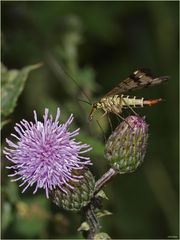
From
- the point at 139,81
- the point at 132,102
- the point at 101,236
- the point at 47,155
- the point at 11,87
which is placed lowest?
the point at 101,236

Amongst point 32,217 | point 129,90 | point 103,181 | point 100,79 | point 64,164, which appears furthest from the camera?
point 100,79

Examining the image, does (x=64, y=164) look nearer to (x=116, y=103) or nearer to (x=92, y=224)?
(x=92, y=224)

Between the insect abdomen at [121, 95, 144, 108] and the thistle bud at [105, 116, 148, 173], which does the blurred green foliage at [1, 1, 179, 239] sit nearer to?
the thistle bud at [105, 116, 148, 173]

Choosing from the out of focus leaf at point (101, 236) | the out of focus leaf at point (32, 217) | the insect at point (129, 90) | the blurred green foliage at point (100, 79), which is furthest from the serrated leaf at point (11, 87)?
the out of focus leaf at point (101, 236)

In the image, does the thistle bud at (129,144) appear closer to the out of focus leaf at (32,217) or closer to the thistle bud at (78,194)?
the thistle bud at (78,194)

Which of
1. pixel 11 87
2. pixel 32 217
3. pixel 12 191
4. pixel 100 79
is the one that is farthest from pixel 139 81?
pixel 100 79

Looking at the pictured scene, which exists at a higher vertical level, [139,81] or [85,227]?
[139,81]

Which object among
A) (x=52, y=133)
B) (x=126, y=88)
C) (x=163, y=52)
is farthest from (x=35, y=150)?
(x=163, y=52)

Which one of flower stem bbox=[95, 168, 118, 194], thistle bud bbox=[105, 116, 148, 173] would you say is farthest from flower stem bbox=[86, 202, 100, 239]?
thistle bud bbox=[105, 116, 148, 173]
